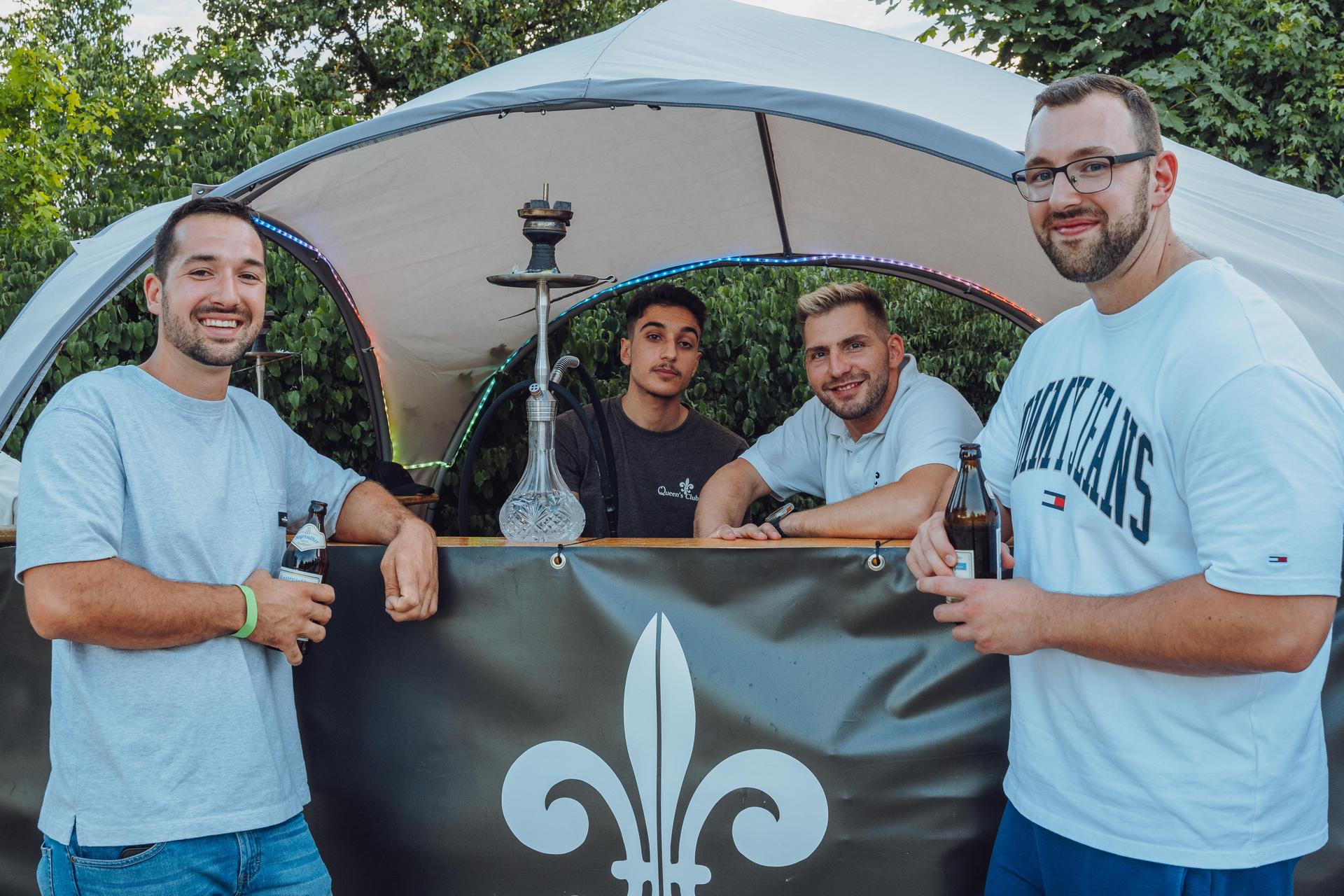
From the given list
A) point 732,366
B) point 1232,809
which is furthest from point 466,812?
point 732,366

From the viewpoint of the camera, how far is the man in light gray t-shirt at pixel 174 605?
2.04 m

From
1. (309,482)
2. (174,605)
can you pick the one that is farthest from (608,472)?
(174,605)

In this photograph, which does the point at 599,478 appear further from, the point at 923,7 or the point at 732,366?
the point at 923,7

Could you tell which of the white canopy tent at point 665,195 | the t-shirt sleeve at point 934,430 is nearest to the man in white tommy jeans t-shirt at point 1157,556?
the white canopy tent at point 665,195

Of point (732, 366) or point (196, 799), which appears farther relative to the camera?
point (732, 366)

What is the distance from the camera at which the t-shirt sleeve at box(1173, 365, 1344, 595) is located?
1.62m

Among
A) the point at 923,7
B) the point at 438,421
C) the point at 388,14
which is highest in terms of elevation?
the point at 388,14

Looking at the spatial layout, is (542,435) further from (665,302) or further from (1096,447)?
(665,302)

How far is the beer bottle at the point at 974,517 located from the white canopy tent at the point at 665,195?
2.24 ft

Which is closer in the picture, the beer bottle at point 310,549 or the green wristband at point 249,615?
the green wristband at point 249,615

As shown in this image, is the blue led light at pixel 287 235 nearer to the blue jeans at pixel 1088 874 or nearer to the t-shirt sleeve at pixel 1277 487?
the blue jeans at pixel 1088 874

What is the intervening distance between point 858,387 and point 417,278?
2323 millimetres

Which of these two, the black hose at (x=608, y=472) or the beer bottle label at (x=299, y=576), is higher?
the black hose at (x=608, y=472)

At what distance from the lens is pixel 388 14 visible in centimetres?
1920
